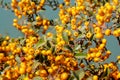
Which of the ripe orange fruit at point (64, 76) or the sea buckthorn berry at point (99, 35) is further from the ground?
the sea buckthorn berry at point (99, 35)

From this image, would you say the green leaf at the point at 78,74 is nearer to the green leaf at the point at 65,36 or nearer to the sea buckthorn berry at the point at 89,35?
the green leaf at the point at 65,36

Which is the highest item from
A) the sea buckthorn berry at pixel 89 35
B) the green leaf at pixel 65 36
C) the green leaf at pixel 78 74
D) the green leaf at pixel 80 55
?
the green leaf at pixel 65 36

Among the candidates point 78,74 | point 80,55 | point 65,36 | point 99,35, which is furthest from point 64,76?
point 99,35

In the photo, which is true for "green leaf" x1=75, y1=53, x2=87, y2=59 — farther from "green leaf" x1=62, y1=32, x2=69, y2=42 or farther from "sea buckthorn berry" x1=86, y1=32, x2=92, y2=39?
"sea buckthorn berry" x1=86, y1=32, x2=92, y2=39

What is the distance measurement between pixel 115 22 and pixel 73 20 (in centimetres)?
60

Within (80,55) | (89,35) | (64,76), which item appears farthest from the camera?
(89,35)

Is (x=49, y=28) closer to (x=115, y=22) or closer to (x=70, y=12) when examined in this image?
(x=70, y=12)

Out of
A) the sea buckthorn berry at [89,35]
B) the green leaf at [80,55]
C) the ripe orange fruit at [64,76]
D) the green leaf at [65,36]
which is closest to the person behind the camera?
the ripe orange fruit at [64,76]

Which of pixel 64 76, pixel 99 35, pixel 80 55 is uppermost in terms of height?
pixel 99 35

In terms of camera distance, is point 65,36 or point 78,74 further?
point 65,36

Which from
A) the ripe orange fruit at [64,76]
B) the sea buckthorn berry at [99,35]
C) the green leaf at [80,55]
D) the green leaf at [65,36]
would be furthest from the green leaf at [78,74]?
the sea buckthorn berry at [99,35]

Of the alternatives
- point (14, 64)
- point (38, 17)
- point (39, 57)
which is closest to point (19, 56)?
point (14, 64)

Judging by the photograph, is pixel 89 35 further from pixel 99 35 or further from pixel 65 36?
pixel 65 36

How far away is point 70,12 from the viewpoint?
4.60 metres
